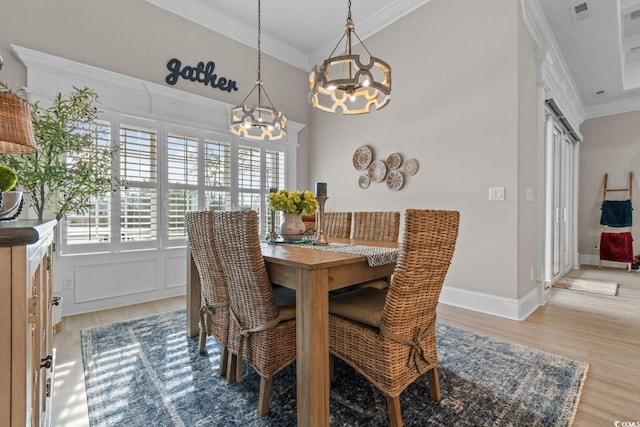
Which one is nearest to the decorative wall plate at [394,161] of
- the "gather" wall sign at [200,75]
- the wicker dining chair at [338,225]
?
the wicker dining chair at [338,225]

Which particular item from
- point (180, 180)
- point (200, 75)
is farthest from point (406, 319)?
point (200, 75)

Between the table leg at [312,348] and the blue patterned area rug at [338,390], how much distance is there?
20 centimetres

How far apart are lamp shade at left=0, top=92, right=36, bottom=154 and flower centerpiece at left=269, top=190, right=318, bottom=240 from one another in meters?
1.23

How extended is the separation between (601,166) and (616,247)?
1558 mm

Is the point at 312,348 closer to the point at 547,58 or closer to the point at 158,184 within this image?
the point at 158,184

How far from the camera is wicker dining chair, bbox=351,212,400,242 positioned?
2.56 m

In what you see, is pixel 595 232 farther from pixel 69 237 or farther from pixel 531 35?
pixel 69 237

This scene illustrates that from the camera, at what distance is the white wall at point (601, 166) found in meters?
5.47

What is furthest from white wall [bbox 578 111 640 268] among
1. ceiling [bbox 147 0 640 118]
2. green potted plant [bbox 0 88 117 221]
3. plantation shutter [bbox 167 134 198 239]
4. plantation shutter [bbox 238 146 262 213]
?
green potted plant [bbox 0 88 117 221]

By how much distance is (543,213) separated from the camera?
3316 millimetres

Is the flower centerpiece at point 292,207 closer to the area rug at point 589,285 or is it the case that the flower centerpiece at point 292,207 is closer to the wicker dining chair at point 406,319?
the wicker dining chair at point 406,319

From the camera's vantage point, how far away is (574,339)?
2.41m

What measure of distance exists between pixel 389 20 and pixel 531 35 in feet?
5.28

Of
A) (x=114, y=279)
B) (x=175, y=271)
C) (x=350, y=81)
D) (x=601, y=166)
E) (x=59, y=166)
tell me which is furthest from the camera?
(x=601, y=166)
